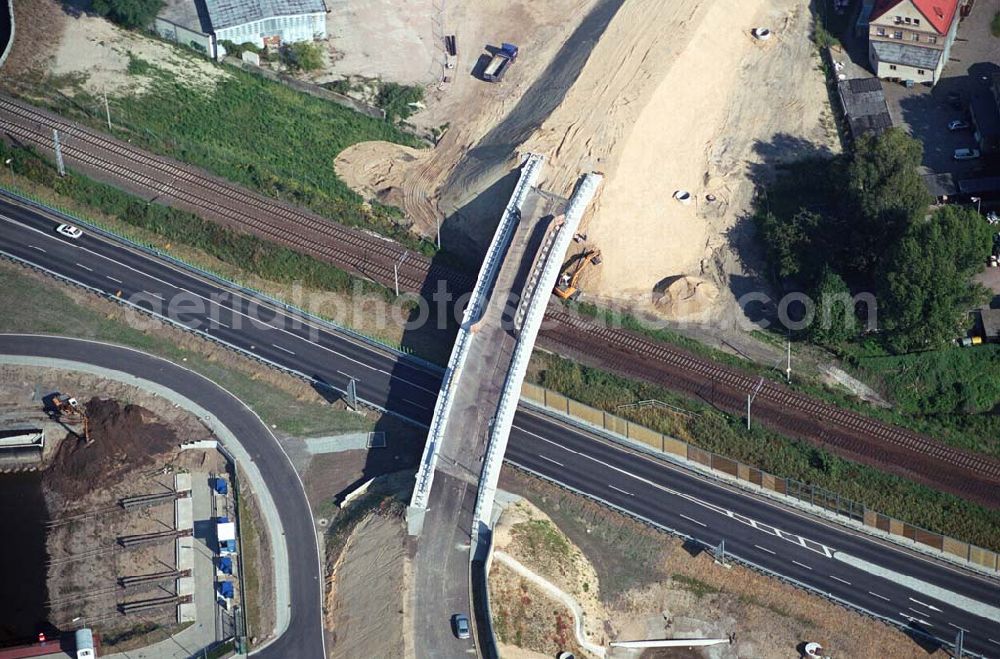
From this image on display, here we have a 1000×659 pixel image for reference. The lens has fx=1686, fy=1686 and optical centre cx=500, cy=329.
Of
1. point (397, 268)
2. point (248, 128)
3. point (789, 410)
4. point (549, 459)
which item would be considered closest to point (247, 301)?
point (397, 268)

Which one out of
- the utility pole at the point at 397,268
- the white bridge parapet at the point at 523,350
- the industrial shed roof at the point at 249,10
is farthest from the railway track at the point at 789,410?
the industrial shed roof at the point at 249,10

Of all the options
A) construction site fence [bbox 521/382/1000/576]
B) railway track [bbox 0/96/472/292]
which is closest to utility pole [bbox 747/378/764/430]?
construction site fence [bbox 521/382/1000/576]

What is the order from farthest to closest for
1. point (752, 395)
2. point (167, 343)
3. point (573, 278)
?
point (573, 278) < point (167, 343) < point (752, 395)

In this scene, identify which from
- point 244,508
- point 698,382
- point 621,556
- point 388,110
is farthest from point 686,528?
point 388,110

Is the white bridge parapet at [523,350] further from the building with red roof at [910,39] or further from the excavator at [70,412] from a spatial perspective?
the building with red roof at [910,39]

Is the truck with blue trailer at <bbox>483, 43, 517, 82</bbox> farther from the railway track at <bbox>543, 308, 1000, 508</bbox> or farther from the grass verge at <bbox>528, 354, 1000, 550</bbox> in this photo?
the grass verge at <bbox>528, 354, 1000, 550</bbox>

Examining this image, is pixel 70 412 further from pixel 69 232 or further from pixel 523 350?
pixel 523 350

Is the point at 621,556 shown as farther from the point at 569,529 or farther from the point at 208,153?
the point at 208,153
